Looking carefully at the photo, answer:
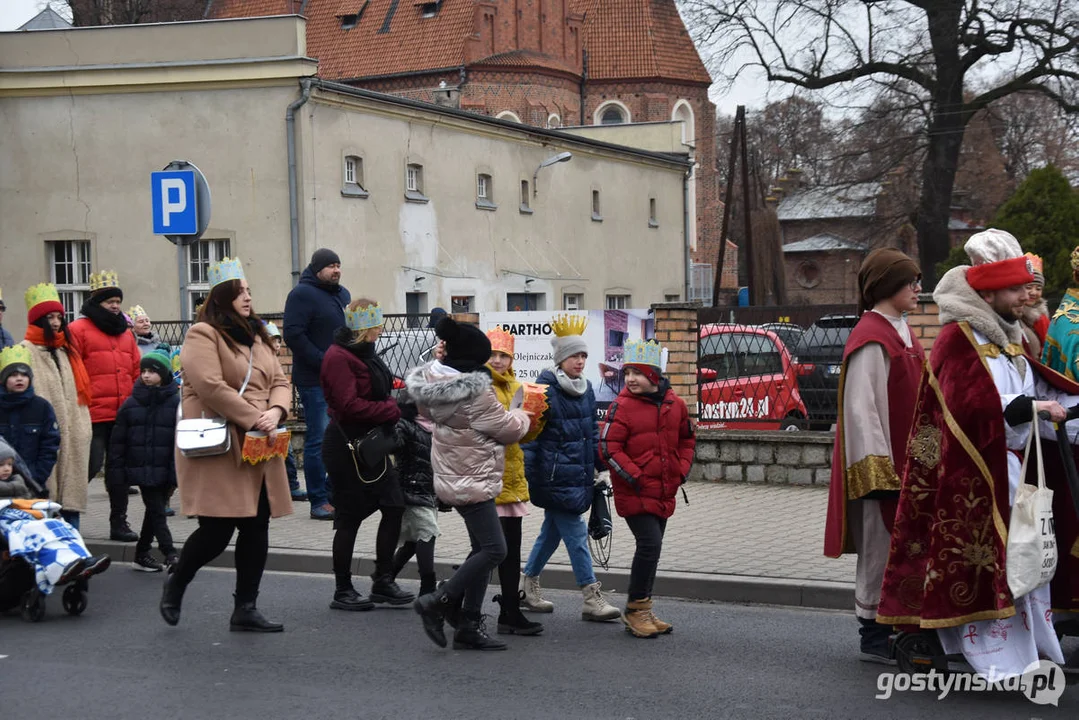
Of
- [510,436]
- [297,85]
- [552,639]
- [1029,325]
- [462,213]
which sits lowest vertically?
[552,639]

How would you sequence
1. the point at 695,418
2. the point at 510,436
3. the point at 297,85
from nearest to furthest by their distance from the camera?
1. the point at 510,436
2. the point at 695,418
3. the point at 297,85

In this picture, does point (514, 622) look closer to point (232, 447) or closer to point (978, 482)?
point (232, 447)

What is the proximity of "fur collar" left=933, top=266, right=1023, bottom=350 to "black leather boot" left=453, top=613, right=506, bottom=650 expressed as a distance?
9.64ft

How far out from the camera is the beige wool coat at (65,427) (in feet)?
33.0

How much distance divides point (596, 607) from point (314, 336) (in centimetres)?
463

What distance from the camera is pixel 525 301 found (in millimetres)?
36344

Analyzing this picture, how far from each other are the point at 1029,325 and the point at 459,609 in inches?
132

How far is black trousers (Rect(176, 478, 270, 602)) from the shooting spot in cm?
779

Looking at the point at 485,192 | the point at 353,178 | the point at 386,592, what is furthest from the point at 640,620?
the point at 485,192

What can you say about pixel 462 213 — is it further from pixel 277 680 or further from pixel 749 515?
pixel 277 680

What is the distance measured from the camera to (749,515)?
39.2 ft

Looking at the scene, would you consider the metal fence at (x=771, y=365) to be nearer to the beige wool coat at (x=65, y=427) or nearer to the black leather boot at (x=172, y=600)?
the beige wool coat at (x=65, y=427)

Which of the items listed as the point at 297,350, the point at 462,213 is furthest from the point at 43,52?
the point at 297,350

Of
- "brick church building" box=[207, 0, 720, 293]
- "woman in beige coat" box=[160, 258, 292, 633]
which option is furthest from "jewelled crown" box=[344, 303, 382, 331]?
"brick church building" box=[207, 0, 720, 293]
